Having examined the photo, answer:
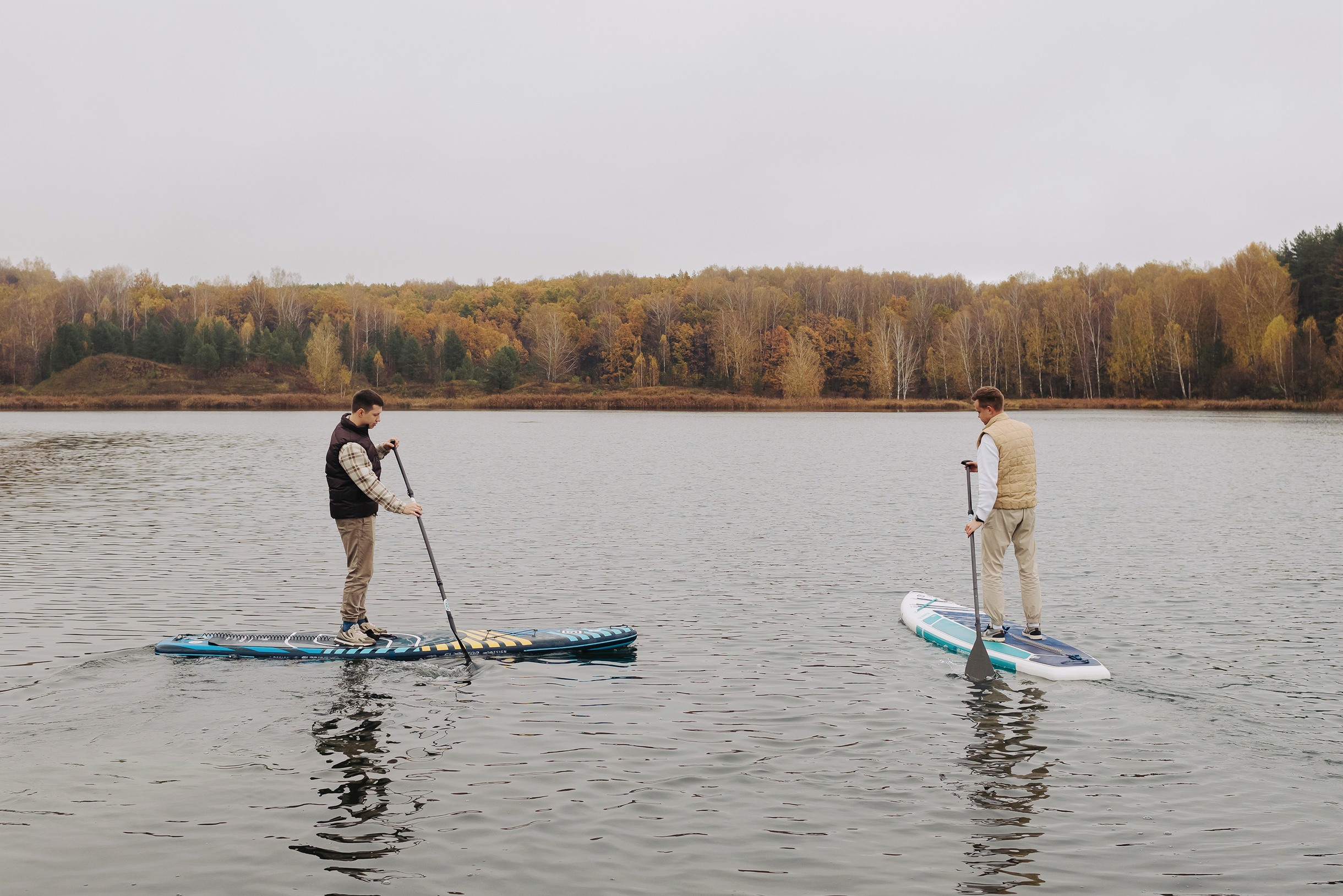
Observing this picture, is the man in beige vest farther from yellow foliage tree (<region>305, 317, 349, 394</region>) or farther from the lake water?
yellow foliage tree (<region>305, 317, 349, 394</region>)

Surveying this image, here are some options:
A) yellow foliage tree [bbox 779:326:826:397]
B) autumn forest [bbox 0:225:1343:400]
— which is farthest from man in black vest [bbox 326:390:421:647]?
yellow foliage tree [bbox 779:326:826:397]

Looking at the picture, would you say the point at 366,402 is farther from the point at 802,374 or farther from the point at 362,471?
the point at 802,374

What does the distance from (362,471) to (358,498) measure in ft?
1.63

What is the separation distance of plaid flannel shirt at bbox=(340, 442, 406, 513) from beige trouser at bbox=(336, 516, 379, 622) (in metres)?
0.39

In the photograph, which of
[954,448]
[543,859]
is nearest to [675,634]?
[543,859]

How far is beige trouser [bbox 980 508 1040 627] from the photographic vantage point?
11250 millimetres

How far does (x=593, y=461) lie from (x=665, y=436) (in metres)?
21.6

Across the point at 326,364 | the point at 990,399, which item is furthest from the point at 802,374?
the point at 990,399

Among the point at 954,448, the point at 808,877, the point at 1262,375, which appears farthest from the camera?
the point at 1262,375

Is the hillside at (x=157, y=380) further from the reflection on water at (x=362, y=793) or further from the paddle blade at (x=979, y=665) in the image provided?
the paddle blade at (x=979, y=665)

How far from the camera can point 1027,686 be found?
34.8 feet

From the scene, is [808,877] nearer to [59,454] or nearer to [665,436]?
[59,454]

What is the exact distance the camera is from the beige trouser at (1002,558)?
1125 centimetres

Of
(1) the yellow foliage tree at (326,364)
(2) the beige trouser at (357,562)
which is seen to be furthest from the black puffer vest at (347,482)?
(1) the yellow foliage tree at (326,364)
